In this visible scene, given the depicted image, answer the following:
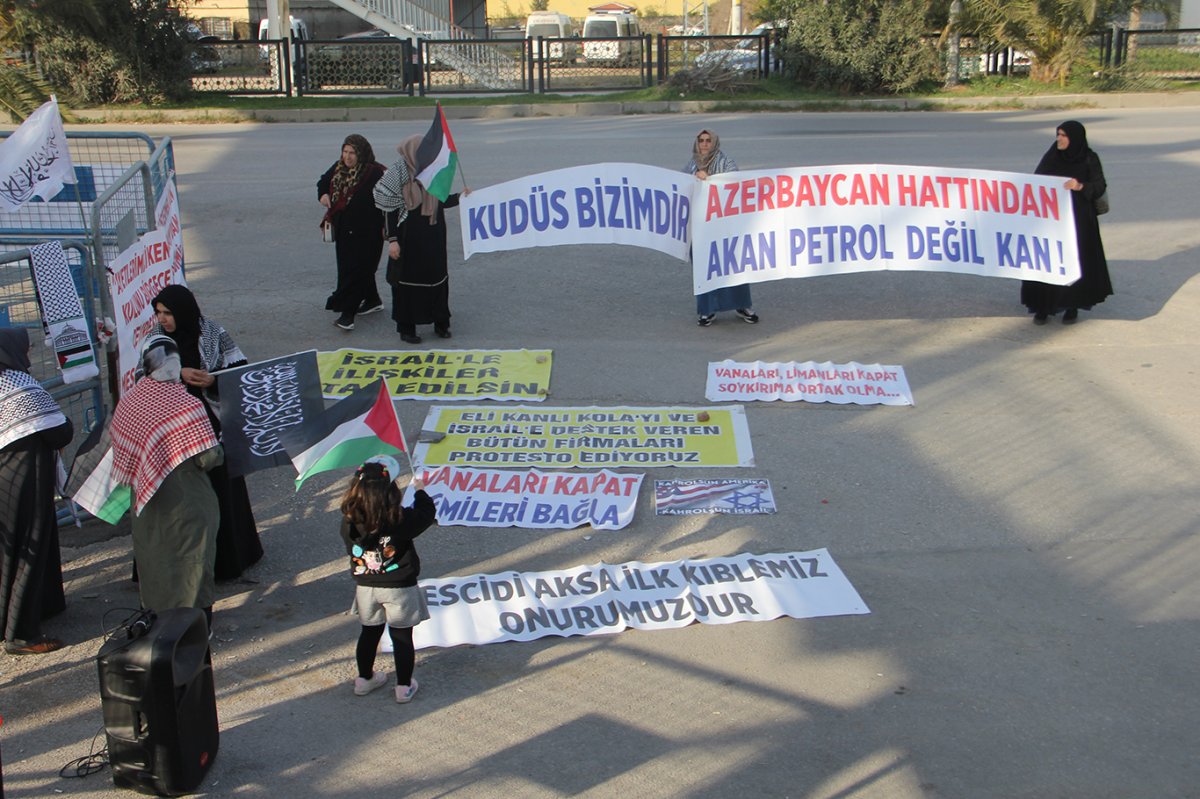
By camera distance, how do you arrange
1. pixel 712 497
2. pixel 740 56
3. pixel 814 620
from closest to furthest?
1. pixel 814 620
2. pixel 712 497
3. pixel 740 56

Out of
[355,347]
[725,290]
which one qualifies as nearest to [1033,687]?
[725,290]

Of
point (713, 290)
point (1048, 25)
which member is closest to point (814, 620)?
point (713, 290)

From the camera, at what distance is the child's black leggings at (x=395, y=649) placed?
4973mm

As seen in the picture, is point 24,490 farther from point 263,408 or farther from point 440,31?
point 440,31

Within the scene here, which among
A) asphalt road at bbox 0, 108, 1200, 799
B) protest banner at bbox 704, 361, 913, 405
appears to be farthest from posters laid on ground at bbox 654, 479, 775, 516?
protest banner at bbox 704, 361, 913, 405

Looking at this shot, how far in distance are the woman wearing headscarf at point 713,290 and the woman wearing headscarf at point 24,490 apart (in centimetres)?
571

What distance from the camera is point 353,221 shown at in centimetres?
988

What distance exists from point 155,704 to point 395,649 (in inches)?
40.4

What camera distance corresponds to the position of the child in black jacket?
481 cm

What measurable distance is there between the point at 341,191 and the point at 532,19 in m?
32.3

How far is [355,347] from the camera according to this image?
9758 millimetres

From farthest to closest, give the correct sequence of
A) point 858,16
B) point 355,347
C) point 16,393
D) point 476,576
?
point 858,16
point 355,347
point 476,576
point 16,393

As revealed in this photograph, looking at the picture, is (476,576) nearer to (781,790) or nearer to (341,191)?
(781,790)

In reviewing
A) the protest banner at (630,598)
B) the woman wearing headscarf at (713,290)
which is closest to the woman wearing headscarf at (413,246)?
the woman wearing headscarf at (713,290)
